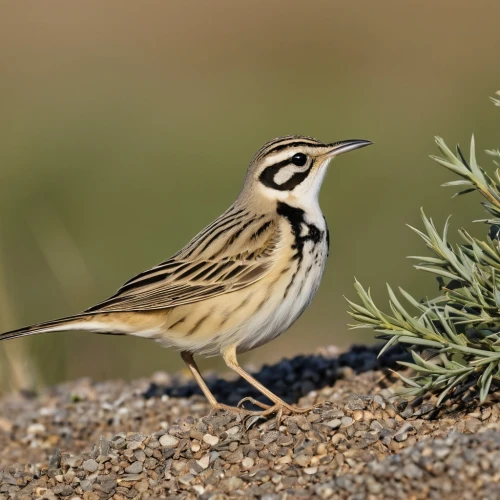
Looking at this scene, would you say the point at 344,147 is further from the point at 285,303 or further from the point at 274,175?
the point at 285,303

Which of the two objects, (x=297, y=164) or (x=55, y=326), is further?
(x=297, y=164)

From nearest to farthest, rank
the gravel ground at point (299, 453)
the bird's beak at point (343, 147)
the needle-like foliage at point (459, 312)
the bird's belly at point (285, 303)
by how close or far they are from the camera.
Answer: the gravel ground at point (299, 453), the needle-like foliage at point (459, 312), the bird's belly at point (285, 303), the bird's beak at point (343, 147)

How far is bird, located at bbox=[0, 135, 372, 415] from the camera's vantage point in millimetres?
7754

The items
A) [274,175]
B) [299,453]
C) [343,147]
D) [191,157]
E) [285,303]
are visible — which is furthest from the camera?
[191,157]

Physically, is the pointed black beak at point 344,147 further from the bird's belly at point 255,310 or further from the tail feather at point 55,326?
the tail feather at point 55,326

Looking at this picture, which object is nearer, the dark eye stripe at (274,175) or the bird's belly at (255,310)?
the bird's belly at (255,310)

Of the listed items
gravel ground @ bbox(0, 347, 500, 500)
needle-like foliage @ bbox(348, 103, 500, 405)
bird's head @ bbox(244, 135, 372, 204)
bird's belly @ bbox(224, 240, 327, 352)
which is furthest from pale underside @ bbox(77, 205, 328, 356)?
needle-like foliage @ bbox(348, 103, 500, 405)

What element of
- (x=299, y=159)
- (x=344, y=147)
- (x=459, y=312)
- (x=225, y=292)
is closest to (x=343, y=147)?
(x=344, y=147)

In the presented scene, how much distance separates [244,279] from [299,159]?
1.14 meters

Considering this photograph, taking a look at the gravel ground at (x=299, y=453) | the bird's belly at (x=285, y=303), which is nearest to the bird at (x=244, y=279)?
the bird's belly at (x=285, y=303)

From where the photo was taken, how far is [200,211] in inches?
672

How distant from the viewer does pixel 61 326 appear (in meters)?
7.96

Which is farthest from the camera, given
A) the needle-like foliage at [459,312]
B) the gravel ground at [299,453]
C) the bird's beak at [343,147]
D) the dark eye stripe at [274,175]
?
the dark eye stripe at [274,175]

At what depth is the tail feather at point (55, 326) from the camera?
7.86 meters
